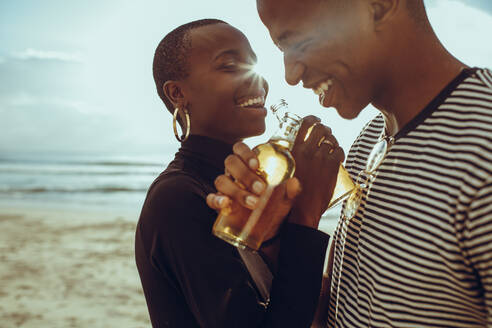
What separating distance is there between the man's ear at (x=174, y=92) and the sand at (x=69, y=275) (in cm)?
327

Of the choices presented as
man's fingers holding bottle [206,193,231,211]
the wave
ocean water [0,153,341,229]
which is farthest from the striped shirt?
the wave

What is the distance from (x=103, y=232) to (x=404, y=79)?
829cm

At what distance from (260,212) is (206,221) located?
1.73ft

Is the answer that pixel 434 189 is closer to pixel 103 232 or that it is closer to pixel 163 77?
pixel 163 77

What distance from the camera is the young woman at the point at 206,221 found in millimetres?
1512

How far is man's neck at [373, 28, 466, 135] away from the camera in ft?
4.23

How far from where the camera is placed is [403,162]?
1.27m

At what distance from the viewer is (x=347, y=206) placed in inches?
63.1

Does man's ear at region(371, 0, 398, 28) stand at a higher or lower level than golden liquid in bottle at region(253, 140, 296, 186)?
higher

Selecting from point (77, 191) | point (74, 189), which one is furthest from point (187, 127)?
point (74, 189)

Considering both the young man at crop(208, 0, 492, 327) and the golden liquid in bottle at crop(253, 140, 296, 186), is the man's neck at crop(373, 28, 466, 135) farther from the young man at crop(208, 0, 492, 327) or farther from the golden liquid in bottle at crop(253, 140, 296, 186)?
the golden liquid in bottle at crop(253, 140, 296, 186)

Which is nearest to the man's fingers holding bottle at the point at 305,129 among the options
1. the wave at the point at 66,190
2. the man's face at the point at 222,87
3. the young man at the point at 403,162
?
the young man at the point at 403,162

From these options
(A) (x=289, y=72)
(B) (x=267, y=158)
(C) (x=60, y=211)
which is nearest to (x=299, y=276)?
(B) (x=267, y=158)

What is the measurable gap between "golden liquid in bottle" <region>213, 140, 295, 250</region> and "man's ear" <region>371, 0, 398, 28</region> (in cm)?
55
